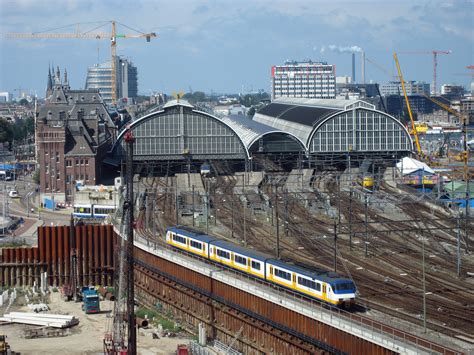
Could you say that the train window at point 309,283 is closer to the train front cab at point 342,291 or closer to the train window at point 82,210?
the train front cab at point 342,291

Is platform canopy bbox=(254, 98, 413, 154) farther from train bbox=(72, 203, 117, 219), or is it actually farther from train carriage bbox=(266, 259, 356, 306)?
train carriage bbox=(266, 259, 356, 306)

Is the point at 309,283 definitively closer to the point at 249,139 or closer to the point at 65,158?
the point at 65,158

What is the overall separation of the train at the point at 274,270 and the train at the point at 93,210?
71.1 ft

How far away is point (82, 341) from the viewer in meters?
42.7

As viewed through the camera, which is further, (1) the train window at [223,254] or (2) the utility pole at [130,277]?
(1) the train window at [223,254]

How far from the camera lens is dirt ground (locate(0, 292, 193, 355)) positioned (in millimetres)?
40969

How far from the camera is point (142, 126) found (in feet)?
277

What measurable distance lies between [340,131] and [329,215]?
22764mm

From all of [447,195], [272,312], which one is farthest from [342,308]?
[447,195]

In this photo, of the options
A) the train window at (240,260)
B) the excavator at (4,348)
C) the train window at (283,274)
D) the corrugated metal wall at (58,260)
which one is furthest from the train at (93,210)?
the train window at (283,274)

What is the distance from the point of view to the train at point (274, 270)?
34844 mm

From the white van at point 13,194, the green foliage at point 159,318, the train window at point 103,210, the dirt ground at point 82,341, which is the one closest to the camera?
the dirt ground at point 82,341

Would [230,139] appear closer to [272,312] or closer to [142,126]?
[142,126]

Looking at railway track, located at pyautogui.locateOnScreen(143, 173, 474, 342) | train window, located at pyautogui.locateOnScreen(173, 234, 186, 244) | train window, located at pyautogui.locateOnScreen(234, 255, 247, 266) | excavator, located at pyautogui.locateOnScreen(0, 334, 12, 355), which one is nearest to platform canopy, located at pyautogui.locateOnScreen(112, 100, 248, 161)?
railway track, located at pyautogui.locateOnScreen(143, 173, 474, 342)
